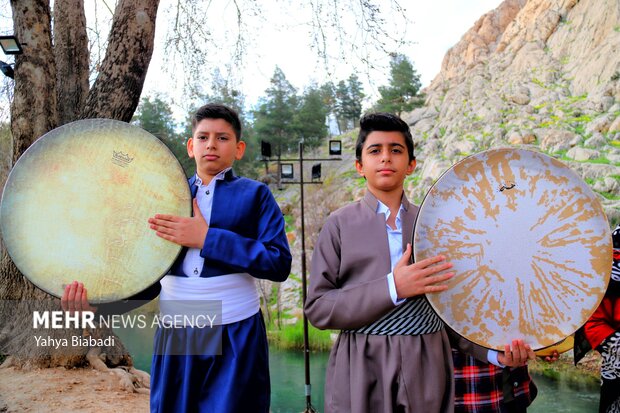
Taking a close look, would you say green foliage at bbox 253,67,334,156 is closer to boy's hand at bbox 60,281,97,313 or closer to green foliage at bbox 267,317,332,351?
green foliage at bbox 267,317,332,351

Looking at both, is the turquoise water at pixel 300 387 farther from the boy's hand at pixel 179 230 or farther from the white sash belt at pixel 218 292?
the boy's hand at pixel 179 230

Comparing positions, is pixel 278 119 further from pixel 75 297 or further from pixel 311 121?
pixel 75 297

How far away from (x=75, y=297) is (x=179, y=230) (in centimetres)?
39

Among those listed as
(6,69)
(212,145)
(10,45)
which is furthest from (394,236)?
(6,69)

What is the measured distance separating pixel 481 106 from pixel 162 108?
21.3 m

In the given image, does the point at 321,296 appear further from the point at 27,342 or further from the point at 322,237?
the point at 27,342

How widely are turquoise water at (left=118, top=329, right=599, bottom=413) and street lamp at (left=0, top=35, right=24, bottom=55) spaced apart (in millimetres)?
8513

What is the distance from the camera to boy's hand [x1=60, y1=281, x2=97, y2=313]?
145 centimetres

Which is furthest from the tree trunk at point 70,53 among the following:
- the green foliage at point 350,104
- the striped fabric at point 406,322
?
Answer: the green foliage at point 350,104

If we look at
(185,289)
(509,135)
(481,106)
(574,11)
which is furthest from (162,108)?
(574,11)

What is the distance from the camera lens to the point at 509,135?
23875 mm

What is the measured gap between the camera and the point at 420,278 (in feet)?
4.23

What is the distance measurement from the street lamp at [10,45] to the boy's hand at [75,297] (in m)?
2.65

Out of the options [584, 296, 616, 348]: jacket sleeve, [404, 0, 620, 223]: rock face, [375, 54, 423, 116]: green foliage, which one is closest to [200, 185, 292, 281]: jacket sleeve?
[584, 296, 616, 348]: jacket sleeve
